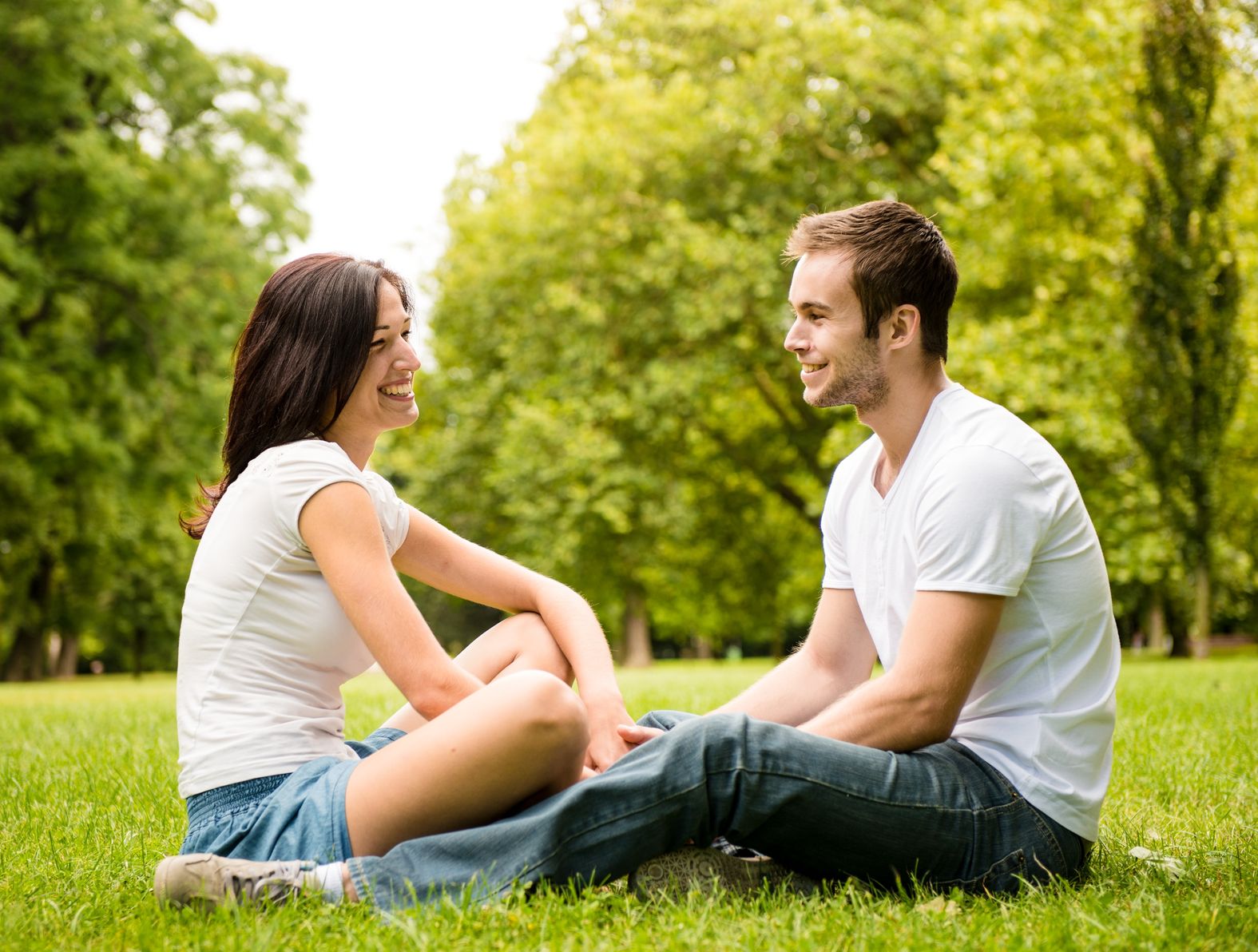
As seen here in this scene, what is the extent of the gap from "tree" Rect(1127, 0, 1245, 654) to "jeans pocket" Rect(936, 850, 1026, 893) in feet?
52.5

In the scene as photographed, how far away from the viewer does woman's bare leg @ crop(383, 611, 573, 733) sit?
141 inches

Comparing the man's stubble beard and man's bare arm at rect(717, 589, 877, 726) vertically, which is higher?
the man's stubble beard

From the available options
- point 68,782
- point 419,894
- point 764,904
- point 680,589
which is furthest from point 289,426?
point 680,589

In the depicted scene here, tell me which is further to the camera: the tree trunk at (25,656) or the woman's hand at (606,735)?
the tree trunk at (25,656)

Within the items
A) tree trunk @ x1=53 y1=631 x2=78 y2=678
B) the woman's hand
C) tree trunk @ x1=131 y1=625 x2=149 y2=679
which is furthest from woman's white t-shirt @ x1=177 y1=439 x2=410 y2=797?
tree trunk @ x1=53 y1=631 x2=78 y2=678

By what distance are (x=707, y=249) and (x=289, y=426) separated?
687 inches

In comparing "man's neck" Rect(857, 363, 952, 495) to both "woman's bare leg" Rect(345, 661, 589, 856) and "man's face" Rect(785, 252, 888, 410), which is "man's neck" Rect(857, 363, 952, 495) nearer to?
"man's face" Rect(785, 252, 888, 410)

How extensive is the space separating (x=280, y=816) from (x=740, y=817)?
3.69 feet

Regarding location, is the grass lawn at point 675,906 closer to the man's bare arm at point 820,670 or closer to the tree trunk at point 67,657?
the man's bare arm at point 820,670

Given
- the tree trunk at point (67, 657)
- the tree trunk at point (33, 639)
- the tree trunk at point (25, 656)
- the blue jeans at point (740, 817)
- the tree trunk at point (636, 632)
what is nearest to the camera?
the blue jeans at point (740, 817)

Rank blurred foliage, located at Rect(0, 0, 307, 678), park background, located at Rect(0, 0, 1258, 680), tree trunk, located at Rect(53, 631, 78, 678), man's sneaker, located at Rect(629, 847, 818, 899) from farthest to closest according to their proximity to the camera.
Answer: tree trunk, located at Rect(53, 631, 78, 678), blurred foliage, located at Rect(0, 0, 307, 678), park background, located at Rect(0, 0, 1258, 680), man's sneaker, located at Rect(629, 847, 818, 899)

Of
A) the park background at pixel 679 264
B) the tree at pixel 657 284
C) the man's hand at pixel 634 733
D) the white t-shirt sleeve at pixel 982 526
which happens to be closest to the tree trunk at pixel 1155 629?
the park background at pixel 679 264

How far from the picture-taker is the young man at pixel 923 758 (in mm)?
2814

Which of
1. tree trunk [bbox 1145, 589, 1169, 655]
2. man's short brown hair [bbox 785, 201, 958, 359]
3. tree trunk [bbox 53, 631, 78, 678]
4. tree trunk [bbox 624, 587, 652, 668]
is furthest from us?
tree trunk [bbox 53, 631, 78, 678]
